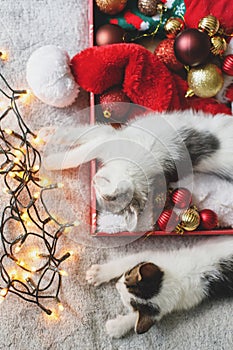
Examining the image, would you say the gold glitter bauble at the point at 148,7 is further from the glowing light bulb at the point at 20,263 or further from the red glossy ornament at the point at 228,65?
the glowing light bulb at the point at 20,263

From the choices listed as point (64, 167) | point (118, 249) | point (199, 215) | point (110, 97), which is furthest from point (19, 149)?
point (199, 215)

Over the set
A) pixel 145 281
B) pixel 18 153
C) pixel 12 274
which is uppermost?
pixel 18 153

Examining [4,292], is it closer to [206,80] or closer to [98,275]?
[98,275]

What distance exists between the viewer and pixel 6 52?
50.9 inches

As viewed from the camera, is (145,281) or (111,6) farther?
Answer: (111,6)

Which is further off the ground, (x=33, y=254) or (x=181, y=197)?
(x=181, y=197)

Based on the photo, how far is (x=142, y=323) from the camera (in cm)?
114

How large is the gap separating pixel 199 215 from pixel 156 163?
0.59 feet

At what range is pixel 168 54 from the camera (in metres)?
1.21

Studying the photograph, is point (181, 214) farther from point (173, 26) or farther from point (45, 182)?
A: point (173, 26)

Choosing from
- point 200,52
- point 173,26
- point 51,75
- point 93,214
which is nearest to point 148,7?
point 173,26

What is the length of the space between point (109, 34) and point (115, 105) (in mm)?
185

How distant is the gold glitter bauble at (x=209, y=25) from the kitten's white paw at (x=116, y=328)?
2.51 ft

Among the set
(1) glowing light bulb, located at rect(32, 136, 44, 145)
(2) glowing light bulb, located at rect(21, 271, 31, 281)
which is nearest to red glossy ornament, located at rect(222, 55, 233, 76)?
(1) glowing light bulb, located at rect(32, 136, 44, 145)
